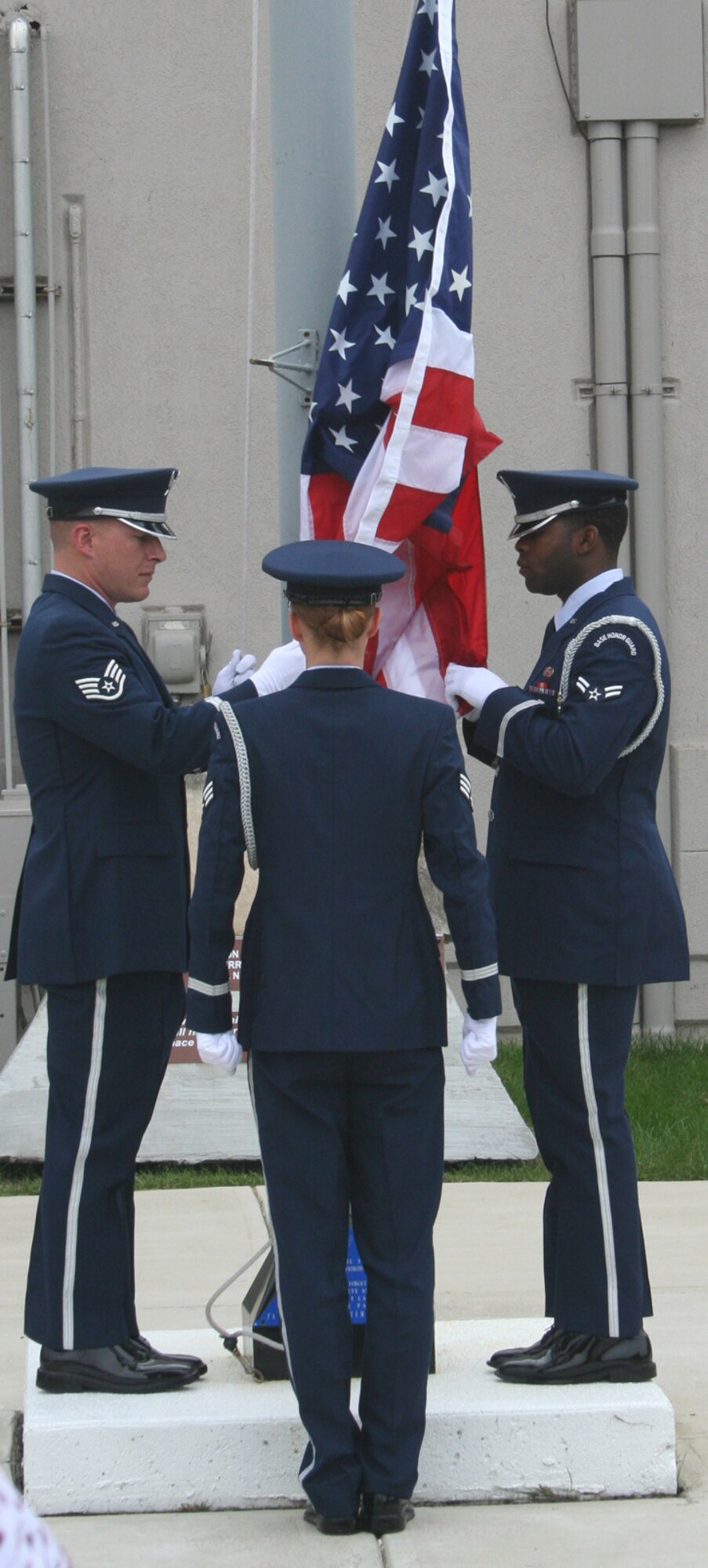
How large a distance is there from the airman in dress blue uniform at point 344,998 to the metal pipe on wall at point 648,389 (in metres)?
4.29

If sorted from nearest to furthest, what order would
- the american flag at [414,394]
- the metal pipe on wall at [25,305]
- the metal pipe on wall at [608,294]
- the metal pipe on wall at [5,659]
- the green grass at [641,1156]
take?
the american flag at [414,394], the green grass at [641,1156], the metal pipe on wall at [25,305], the metal pipe on wall at [5,659], the metal pipe on wall at [608,294]

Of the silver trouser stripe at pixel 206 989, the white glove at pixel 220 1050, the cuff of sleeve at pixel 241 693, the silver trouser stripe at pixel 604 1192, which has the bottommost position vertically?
the silver trouser stripe at pixel 604 1192

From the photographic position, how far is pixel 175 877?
3525 mm

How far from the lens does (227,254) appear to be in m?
7.20

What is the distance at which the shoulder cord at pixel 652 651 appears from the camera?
135 inches

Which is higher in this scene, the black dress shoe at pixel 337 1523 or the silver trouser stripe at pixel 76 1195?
the silver trouser stripe at pixel 76 1195

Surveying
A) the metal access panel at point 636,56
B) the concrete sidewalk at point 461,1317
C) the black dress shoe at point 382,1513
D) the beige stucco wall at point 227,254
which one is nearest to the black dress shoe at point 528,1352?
the concrete sidewalk at point 461,1317

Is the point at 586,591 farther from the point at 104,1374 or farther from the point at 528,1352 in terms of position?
the point at 104,1374

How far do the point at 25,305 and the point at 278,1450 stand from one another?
489 centimetres

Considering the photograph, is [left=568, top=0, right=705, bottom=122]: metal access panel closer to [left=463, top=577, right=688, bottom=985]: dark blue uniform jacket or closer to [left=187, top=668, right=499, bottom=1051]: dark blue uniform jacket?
[left=463, top=577, right=688, bottom=985]: dark blue uniform jacket

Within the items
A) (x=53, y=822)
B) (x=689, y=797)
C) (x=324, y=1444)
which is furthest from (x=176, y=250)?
(x=324, y=1444)

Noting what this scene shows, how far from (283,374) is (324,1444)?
1.96 metres

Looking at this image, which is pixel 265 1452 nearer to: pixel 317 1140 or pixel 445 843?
pixel 317 1140

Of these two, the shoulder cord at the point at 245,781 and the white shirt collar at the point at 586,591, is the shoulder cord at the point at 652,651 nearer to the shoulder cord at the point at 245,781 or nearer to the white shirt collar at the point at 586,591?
the white shirt collar at the point at 586,591
